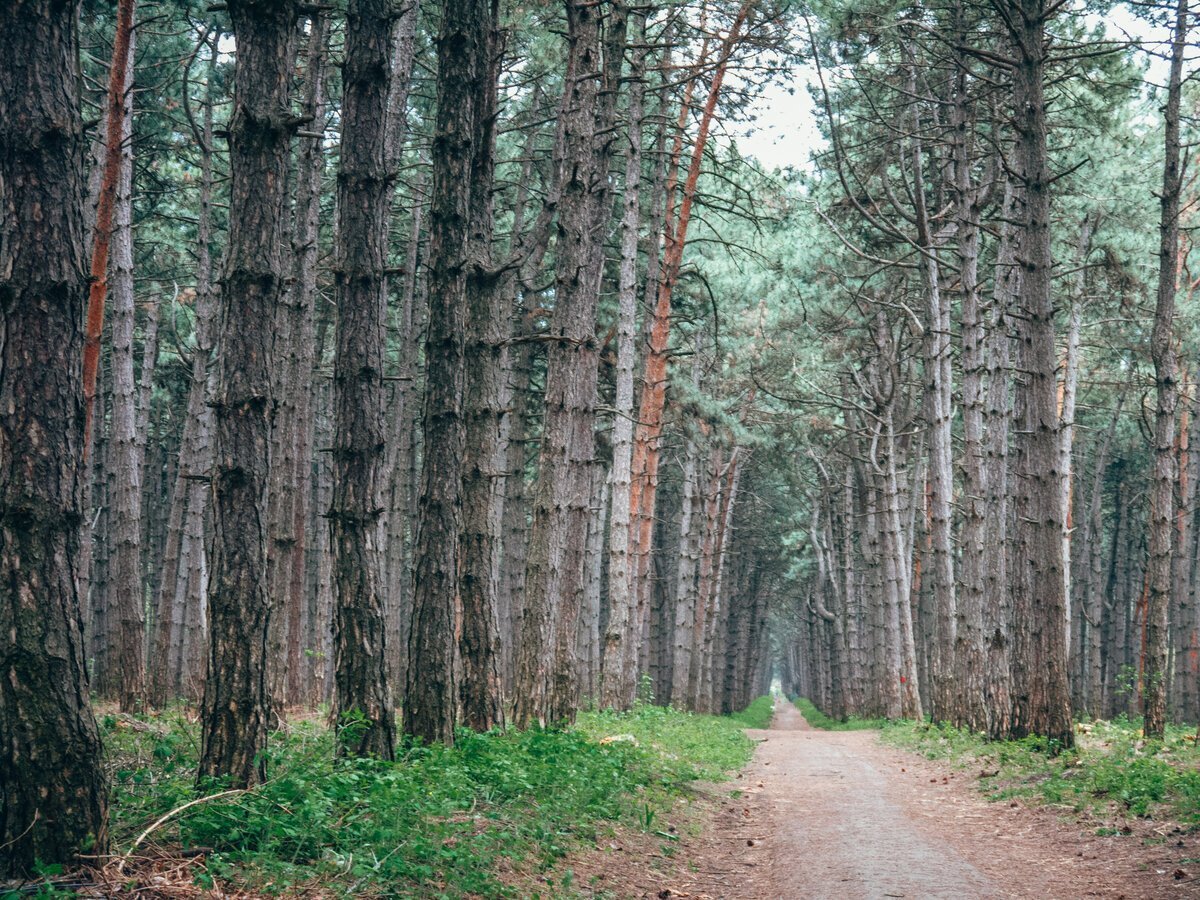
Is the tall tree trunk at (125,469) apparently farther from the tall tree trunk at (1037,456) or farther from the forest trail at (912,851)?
the tall tree trunk at (1037,456)

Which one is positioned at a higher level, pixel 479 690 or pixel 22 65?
pixel 22 65

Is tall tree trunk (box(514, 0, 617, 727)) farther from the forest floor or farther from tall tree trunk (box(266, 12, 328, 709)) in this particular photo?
tall tree trunk (box(266, 12, 328, 709))

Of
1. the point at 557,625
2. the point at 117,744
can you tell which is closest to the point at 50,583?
the point at 117,744

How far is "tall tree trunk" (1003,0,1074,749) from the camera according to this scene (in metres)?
12.2

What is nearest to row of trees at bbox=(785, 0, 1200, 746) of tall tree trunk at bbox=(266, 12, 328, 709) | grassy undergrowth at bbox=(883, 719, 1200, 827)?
grassy undergrowth at bbox=(883, 719, 1200, 827)

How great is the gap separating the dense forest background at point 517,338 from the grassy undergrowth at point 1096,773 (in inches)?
24.6

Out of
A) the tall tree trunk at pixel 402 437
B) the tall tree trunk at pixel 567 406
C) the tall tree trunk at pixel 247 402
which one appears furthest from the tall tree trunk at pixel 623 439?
the tall tree trunk at pixel 247 402

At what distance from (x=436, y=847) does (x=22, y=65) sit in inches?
178

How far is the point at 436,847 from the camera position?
5.61 metres

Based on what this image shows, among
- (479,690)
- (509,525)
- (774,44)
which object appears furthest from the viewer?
(509,525)

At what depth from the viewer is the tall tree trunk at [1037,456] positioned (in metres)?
12.2

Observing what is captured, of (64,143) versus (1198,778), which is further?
(1198,778)

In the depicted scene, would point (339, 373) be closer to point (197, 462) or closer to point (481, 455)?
point (481, 455)

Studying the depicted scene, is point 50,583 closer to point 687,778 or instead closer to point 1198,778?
point 687,778
